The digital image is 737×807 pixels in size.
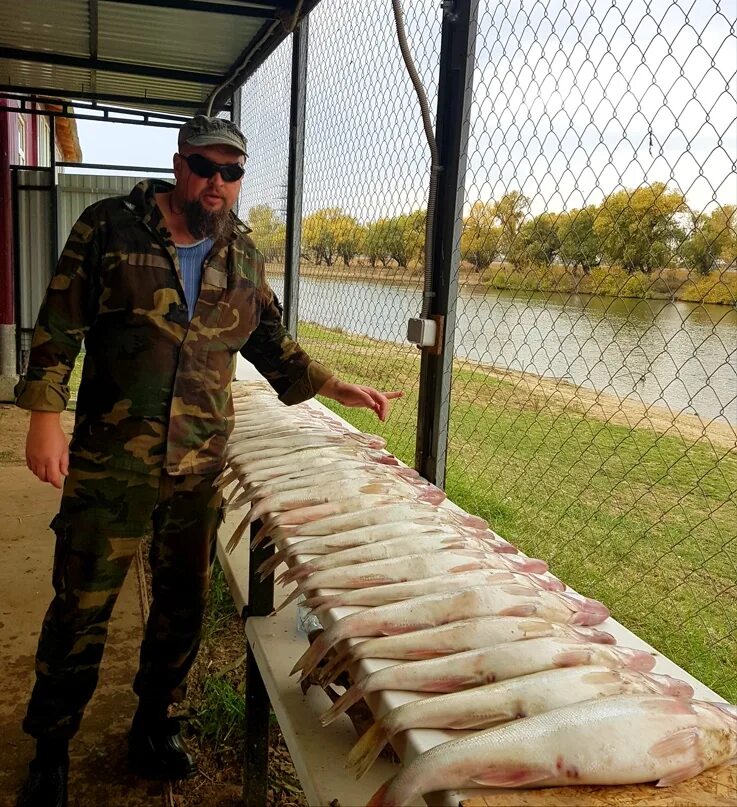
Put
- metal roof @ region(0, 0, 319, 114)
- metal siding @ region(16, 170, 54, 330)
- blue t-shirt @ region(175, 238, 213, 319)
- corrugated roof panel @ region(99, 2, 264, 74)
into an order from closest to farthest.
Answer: blue t-shirt @ region(175, 238, 213, 319)
metal roof @ region(0, 0, 319, 114)
corrugated roof panel @ region(99, 2, 264, 74)
metal siding @ region(16, 170, 54, 330)

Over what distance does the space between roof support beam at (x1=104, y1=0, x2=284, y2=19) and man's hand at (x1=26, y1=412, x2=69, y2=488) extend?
3.53 metres

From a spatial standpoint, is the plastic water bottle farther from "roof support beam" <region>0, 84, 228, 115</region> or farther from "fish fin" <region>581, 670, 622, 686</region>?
"roof support beam" <region>0, 84, 228, 115</region>

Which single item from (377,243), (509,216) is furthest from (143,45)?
(509,216)

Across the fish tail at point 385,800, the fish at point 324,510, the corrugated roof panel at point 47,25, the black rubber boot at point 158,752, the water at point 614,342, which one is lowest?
the black rubber boot at point 158,752

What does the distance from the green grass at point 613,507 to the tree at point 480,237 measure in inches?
26.8

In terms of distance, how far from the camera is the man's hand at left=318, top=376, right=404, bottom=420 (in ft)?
9.37

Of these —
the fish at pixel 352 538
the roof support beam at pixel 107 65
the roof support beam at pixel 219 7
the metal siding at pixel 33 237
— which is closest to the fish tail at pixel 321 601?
the fish at pixel 352 538

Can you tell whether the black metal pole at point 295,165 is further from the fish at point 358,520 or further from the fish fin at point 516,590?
the fish fin at point 516,590

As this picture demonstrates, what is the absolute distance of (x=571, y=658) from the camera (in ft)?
4.35

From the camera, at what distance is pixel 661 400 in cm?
207

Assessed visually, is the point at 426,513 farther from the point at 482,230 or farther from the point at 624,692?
the point at 482,230

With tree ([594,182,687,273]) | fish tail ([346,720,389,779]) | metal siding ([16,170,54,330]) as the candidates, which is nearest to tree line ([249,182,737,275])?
tree ([594,182,687,273])

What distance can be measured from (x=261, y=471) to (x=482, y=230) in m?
1.25

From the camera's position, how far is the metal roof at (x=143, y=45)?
509cm
